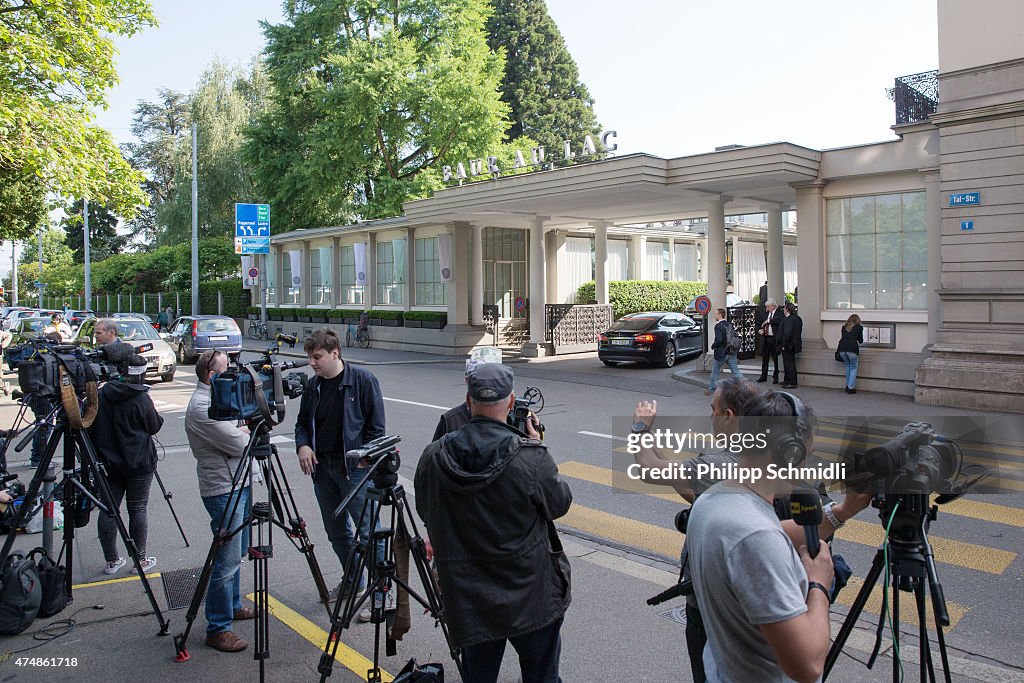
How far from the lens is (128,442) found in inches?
232

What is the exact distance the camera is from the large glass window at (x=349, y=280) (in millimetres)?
33250

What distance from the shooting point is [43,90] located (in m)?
15.9

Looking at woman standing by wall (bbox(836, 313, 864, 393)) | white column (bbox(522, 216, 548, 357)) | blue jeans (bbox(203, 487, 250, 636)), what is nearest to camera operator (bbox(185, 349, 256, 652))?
blue jeans (bbox(203, 487, 250, 636))

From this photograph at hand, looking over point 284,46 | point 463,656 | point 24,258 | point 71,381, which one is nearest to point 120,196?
point 71,381

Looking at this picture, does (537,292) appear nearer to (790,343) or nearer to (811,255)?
(811,255)

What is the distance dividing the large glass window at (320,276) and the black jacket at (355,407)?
2994 centimetres

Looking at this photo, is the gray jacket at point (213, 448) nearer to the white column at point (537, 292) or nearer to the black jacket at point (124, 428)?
the black jacket at point (124, 428)

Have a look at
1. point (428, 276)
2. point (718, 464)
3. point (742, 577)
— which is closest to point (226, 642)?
→ point (718, 464)

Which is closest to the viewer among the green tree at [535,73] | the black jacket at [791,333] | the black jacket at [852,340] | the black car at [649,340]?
the black jacket at [852,340]

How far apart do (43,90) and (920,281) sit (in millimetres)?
18393

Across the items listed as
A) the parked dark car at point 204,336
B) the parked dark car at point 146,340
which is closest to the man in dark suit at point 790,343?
the parked dark car at point 146,340

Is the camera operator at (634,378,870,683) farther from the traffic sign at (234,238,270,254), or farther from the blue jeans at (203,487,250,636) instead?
the traffic sign at (234,238,270,254)

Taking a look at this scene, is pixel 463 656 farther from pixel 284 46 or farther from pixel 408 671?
pixel 284 46

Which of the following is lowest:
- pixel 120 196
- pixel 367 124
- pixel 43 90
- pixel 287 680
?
pixel 287 680
